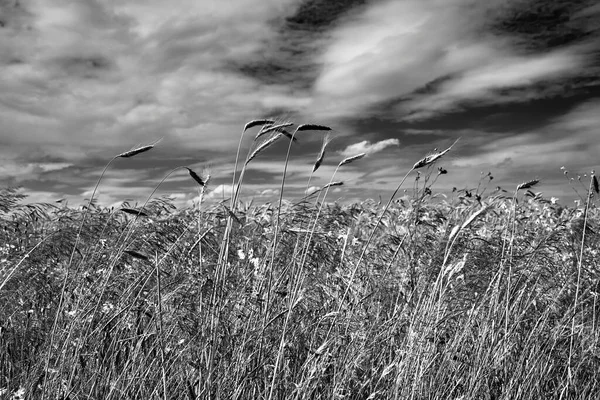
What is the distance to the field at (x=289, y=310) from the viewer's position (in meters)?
3.36

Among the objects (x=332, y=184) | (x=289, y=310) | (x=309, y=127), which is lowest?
(x=289, y=310)

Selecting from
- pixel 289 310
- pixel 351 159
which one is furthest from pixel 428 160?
pixel 289 310

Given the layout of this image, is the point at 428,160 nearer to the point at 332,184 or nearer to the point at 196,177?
the point at 332,184

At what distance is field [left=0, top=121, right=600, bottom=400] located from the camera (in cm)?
336

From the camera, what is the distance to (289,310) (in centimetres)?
307

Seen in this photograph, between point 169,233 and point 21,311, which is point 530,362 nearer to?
point 169,233

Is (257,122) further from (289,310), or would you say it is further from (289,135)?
(289,310)

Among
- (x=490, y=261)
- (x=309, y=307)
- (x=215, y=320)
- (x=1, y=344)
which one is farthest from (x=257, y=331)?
(x=490, y=261)

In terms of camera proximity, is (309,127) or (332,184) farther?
(332,184)

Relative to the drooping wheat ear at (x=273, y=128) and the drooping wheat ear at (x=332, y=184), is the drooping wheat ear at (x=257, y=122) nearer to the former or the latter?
the drooping wheat ear at (x=273, y=128)

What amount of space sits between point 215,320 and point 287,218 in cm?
318

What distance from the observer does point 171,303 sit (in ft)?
15.2

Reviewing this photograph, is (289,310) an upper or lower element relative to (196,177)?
lower

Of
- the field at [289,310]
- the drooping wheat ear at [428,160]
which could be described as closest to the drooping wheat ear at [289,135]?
the field at [289,310]
